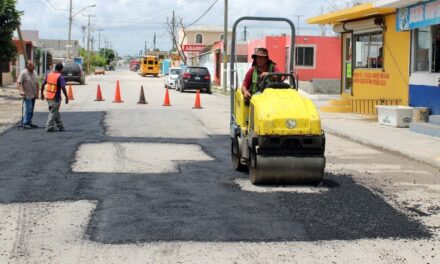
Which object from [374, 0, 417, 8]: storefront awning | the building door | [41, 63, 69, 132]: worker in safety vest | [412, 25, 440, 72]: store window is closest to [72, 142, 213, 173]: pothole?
[41, 63, 69, 132]: worker in safety vest

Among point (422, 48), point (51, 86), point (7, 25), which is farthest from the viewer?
point (7, 25)

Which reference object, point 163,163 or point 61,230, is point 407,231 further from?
point 163,163

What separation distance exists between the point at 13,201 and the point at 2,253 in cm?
204

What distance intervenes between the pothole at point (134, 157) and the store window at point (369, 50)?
35.1 ft

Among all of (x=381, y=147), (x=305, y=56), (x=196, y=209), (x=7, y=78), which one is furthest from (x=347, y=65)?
(x=7, y=78)

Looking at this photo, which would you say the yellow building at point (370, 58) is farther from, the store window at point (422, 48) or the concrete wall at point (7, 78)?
the concrete wall at point (7, 78)

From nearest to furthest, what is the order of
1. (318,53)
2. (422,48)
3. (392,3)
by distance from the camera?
(392,3) → (422,48) → (318,53)

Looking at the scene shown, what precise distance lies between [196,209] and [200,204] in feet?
0.90

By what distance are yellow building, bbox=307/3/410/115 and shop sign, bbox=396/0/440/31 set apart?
59cm

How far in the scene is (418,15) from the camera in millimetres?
17484

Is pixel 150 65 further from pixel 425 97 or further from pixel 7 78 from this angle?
pixel 425 97

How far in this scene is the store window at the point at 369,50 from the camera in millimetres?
21516

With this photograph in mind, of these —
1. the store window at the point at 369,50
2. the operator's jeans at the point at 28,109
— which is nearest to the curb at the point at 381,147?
the store window at the point at 369,50

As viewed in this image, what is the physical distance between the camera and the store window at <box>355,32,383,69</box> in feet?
70.6
